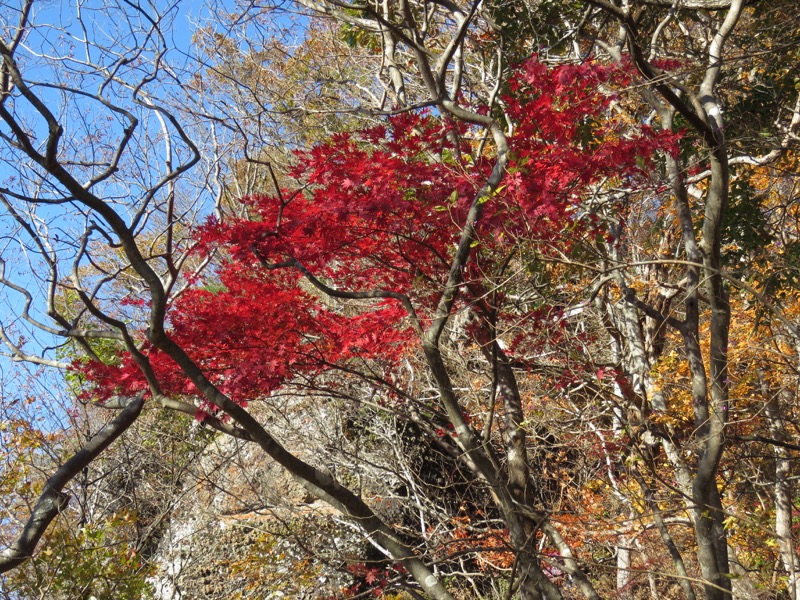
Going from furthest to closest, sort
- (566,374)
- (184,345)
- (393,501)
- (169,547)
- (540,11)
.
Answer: (393,501) → (169,547) → (540,11) → (566,374) → (184,345)

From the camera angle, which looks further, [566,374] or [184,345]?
[566,374]

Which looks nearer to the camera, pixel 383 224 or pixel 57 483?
pixel 383 224

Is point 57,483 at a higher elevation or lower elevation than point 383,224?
lower

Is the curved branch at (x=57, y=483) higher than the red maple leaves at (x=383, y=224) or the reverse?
the reverse

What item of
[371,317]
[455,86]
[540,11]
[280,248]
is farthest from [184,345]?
[540,11]

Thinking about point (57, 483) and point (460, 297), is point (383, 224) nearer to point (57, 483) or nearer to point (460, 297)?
point (460, 297)

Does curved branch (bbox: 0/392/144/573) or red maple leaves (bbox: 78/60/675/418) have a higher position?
red maple leaves (bbox: 78/60/675/418)

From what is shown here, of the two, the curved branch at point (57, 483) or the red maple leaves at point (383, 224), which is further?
the curved branch at point (57, 483)

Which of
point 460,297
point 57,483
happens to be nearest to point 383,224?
point 460,297

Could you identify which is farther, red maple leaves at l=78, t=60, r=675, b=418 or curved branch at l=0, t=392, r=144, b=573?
curved branch at l=0, t=392, r=144, b=573

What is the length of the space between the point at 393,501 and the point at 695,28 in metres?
7.68

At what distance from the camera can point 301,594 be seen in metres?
7.73

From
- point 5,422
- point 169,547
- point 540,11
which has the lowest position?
point 169,547

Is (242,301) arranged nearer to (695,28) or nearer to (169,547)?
(169,547)
